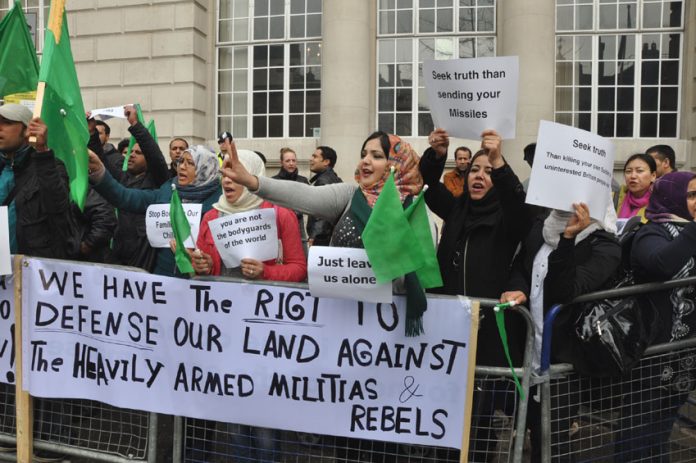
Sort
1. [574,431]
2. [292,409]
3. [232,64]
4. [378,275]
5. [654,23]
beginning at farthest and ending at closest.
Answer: [232,64] → [654,23] → [574,431] → [292,409] → [378,275]

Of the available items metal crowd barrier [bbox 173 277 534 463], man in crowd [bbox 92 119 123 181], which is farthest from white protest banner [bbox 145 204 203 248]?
man in crowd [bbox 92 119 123 181]

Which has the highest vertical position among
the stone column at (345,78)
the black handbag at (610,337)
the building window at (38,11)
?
the building window at (38,11)

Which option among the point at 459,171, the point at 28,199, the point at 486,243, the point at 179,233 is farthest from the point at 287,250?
the point at 459,171

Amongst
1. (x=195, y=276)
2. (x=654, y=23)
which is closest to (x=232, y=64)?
(x=654, y=23)

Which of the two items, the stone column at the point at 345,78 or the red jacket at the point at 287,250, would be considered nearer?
the red jacket at the point at 287,250

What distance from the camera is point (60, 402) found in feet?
12.4

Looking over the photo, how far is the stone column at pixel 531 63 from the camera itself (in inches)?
446

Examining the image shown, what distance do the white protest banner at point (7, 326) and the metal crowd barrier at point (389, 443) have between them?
120 centimetres

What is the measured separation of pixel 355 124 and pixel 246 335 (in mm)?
9301

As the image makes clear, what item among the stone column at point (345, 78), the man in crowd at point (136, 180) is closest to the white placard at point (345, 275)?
the man in crowd at point (136, 180)

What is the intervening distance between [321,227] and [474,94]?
14.4 ft

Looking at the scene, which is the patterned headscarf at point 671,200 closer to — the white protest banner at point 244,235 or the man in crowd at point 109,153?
the white protest banner at point 244,235

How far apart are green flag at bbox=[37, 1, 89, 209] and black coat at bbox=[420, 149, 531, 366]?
2124 mm

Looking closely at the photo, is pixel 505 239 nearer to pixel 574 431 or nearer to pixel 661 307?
pixel 661 307
